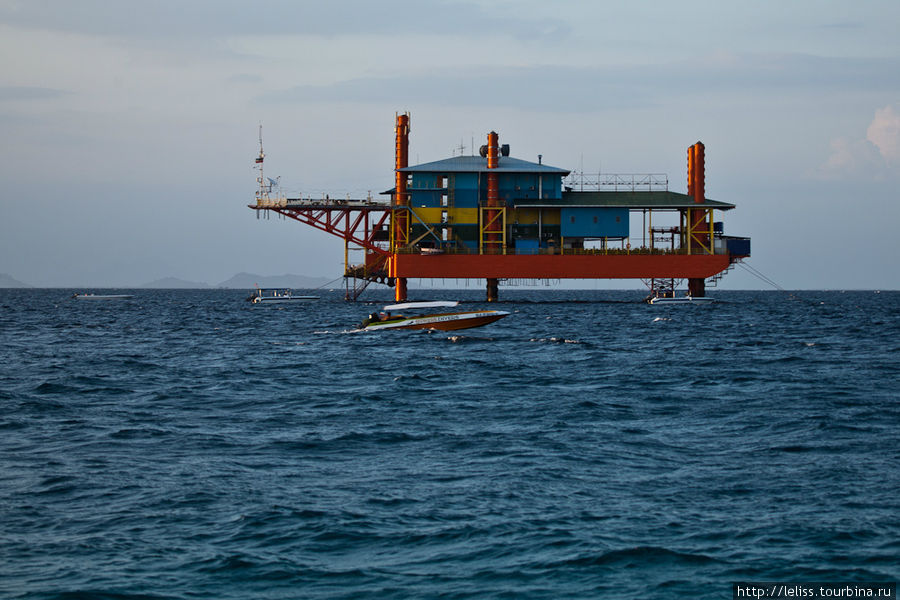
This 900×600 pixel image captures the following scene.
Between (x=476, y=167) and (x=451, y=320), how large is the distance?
124ft

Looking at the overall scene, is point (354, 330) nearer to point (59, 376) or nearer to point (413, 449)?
point (59, 376)

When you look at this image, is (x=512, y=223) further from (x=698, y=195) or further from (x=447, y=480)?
(x=447, y=480)

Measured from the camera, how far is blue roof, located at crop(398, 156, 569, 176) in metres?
86.7

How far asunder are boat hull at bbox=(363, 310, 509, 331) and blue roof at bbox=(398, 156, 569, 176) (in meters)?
35.2

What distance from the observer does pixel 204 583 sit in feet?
40.6

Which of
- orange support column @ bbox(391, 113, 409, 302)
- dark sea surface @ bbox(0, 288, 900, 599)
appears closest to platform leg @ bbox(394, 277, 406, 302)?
orange support column @ bbox(391, 113, 409, 302)

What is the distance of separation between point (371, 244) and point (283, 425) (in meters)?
66.3

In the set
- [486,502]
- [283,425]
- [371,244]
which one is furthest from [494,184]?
[486,502]

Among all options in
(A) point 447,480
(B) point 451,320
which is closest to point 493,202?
(B) point 451,320

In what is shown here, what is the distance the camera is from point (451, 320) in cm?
5250

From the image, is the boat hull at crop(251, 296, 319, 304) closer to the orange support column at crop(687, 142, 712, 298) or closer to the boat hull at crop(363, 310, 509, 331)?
the orange support column at crop(687, 142, 712, 298)

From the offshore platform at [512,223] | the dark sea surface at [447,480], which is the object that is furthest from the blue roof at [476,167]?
the dark sea surface at [447,480]

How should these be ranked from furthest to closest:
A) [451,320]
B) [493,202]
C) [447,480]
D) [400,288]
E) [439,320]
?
1. [400,288]
2. [493,202]
3. [451,320]
4. [439,320]
5. [447,480]

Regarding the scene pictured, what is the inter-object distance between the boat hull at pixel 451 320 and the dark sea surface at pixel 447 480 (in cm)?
1525
